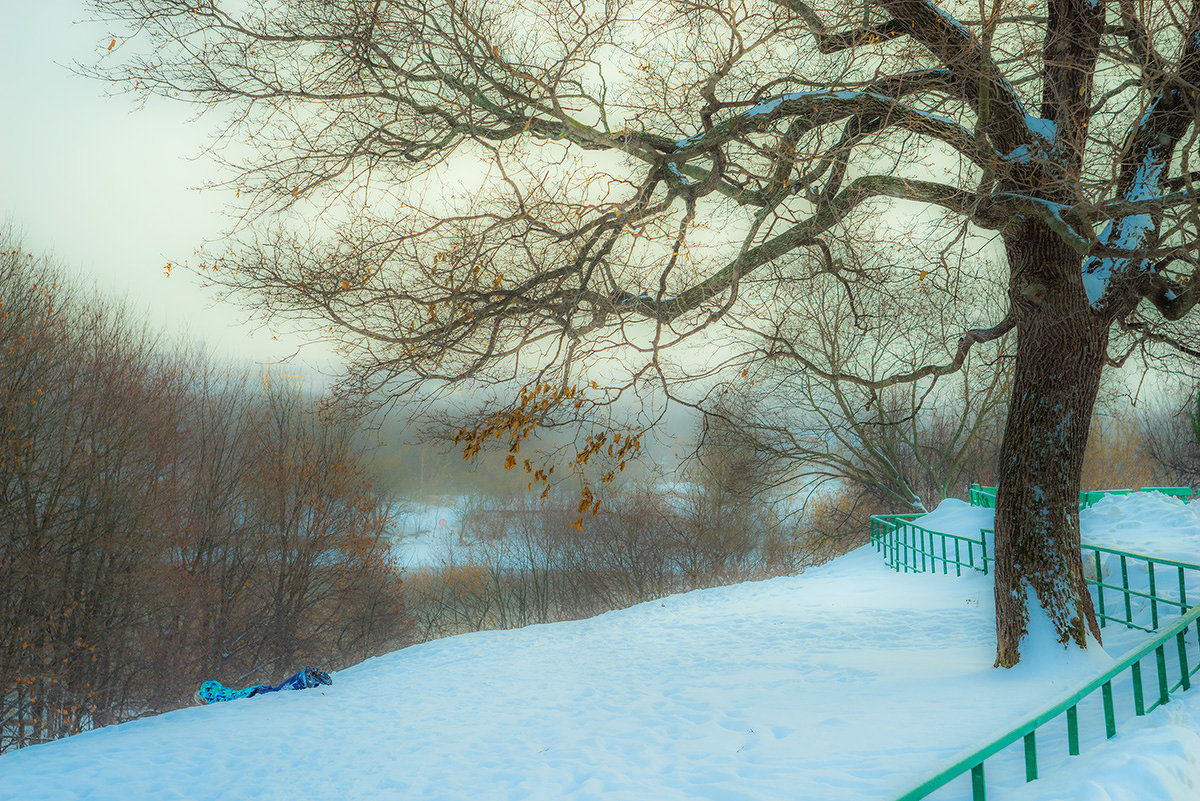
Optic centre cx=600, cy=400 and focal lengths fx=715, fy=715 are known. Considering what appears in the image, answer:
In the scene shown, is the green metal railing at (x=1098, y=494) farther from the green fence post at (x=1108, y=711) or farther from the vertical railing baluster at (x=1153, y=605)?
the green fence post at (x=1108, y=711)

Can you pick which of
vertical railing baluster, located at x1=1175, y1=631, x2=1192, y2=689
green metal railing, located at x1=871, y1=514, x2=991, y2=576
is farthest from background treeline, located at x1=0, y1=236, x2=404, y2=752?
vertical railing baluster, located at x1=1175, y1=631, x2=1192, y2=689

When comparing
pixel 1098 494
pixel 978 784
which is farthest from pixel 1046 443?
pixel 1098 494

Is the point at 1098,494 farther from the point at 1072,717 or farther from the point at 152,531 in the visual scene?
the point at 152,531

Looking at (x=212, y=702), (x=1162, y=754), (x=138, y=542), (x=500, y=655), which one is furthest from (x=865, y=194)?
(x=138, y=542)

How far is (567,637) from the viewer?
43.2ft

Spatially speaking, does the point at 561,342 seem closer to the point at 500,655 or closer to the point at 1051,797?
the point at 1051,797

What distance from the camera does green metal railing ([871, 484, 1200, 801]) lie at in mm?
3277

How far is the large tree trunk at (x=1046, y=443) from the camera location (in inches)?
262

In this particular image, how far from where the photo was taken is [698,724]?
21.9ft

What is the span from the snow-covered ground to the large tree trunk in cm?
40

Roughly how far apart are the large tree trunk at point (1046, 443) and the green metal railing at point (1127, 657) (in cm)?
94

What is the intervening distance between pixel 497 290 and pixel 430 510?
38.5 metres

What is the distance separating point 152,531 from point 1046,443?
2076cm

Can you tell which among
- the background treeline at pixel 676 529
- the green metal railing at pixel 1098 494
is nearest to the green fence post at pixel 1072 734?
the green metal railing at pixel 1098 494
